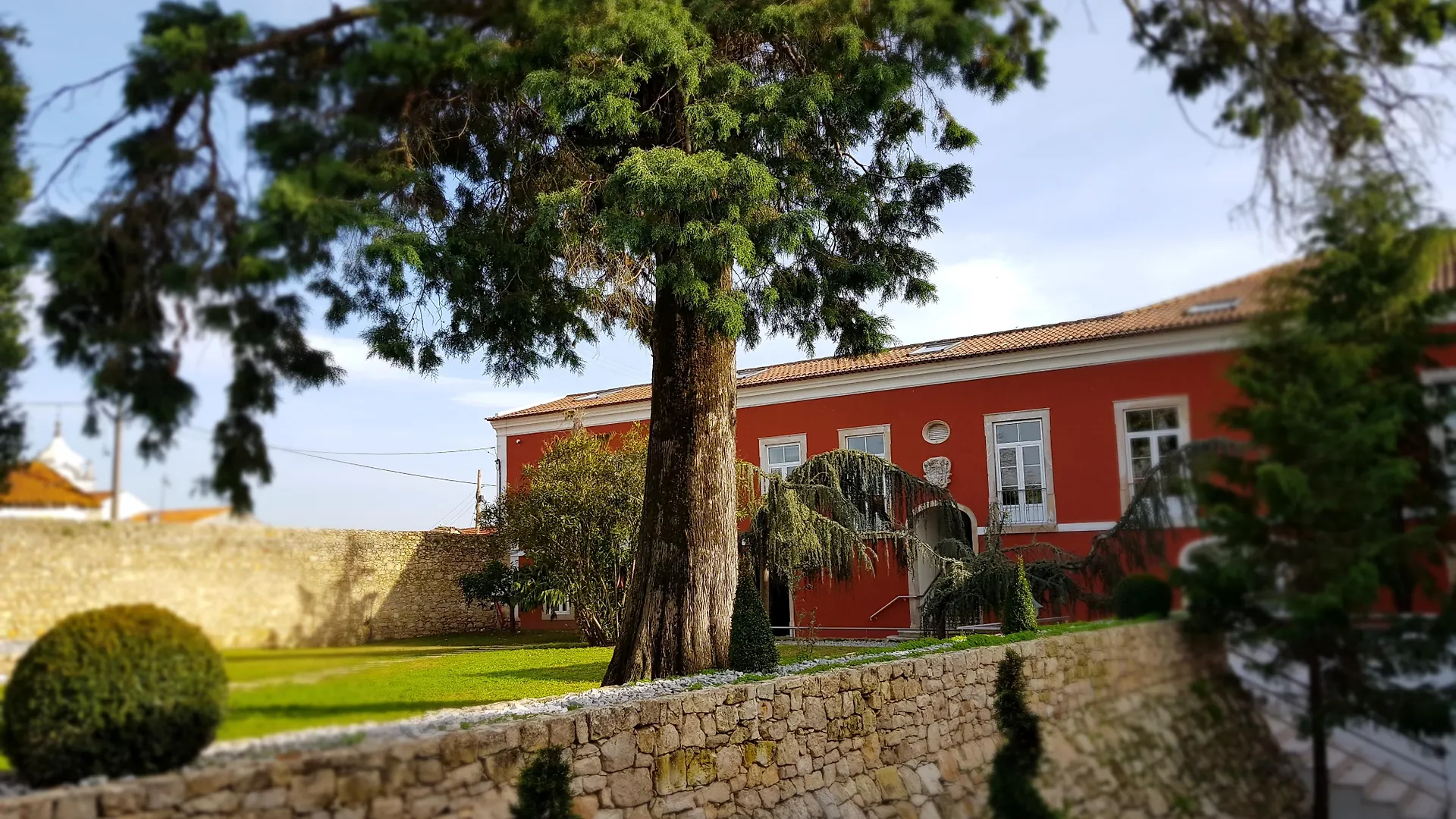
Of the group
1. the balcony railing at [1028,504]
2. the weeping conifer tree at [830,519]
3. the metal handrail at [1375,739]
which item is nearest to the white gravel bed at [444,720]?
the balcony railing at [1028,504]

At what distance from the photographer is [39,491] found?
217 centimetres

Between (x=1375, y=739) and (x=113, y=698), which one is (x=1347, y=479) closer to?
(x=1375, y=739)

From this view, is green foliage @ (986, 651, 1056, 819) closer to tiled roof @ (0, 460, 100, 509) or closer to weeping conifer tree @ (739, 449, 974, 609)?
tiled roof @ (0, 460, 100, 509)

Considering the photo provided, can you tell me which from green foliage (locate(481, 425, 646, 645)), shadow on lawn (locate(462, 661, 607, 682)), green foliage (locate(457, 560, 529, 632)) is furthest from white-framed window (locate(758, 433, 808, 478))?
shadow on lawn (locate(462, 661, 607, 682))

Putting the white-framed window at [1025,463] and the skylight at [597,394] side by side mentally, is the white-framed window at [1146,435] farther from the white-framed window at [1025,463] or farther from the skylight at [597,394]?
the skylight at [597,394]

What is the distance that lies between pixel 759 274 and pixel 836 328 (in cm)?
122

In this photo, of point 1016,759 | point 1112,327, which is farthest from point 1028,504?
point 1112,327

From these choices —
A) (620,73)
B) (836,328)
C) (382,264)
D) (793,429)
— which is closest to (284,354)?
(382,264)

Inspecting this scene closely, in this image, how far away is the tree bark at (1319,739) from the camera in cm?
302

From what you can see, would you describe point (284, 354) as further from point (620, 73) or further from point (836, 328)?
point (836, 328)

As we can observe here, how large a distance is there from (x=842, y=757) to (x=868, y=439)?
7882mm

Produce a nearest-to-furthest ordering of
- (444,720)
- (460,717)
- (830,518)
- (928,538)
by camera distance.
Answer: (444,720)
(460,717)
(928,538)
(830,518)

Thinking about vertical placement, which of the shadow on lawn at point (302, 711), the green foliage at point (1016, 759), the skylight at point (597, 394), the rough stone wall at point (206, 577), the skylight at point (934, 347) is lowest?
the green foliage at point (1016, 759)

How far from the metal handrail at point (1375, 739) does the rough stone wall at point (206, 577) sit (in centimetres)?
271
